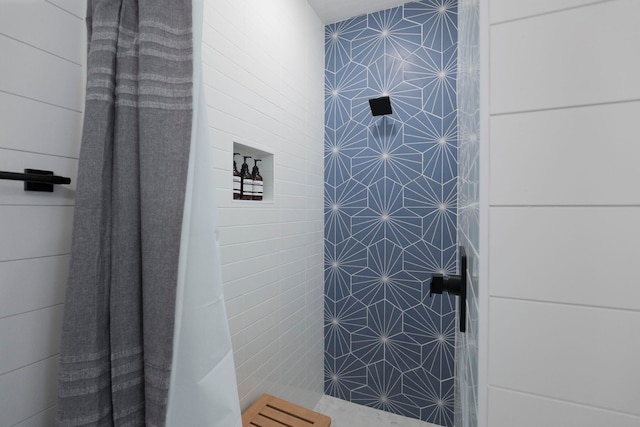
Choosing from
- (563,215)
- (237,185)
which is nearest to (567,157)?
(563,215)

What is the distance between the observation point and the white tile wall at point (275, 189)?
3.94 feet

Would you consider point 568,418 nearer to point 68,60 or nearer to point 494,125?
point 494,125

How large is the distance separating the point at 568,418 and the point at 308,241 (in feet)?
5.17

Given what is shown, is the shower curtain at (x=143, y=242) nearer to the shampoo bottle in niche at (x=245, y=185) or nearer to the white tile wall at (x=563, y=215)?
the white tile wall at (x=563, y=215)

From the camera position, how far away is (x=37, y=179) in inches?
24.3

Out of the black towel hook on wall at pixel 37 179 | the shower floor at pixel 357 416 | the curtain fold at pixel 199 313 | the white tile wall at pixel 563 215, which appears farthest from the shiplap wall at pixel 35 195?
the shower floor at pixel 357 416

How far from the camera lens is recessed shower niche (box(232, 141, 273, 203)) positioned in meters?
1.36

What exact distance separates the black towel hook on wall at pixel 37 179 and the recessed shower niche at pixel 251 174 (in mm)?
670

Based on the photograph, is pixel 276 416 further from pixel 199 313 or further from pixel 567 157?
pixel 567 157

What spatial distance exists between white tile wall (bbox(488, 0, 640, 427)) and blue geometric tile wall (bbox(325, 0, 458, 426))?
1.49m

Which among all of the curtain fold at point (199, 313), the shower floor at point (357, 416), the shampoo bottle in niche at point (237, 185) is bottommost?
the shower floor at point (357, 416)

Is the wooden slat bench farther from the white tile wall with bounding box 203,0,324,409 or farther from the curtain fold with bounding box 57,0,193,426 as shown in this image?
the curtain fold with bounding box 57,0,193,426

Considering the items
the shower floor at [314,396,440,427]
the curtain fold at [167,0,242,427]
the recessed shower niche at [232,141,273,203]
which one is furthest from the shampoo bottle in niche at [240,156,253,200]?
the shower floor at [314,396,440,427]

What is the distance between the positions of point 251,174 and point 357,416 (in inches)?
65.1
